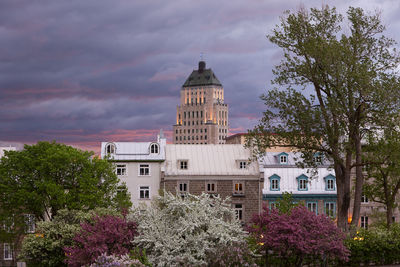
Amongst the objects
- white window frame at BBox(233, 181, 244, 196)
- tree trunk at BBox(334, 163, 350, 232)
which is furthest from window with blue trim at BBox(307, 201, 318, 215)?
tree trunk at BBox(334, 163, 350, 232)

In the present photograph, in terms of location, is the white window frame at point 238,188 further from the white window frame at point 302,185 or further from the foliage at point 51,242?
the foliage at point 51,242

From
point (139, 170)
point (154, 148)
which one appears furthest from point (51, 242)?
point (154, 148)

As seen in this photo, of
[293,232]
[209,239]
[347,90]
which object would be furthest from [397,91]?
[209,239]

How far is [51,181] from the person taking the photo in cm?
5344

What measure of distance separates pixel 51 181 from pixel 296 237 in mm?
31495

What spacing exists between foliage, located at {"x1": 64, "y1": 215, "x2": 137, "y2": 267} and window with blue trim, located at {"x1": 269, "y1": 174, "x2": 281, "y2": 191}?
44.5 meters

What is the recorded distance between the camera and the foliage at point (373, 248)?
31172 millimetres

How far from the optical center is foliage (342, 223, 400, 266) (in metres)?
31.2

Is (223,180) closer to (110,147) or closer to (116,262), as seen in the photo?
(110,147)

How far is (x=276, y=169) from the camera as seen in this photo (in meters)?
72.8

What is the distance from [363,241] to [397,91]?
9.56 m

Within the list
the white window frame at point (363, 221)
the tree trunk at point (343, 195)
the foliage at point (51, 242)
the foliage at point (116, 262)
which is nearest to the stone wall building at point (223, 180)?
the white window frame at point (363, 221)

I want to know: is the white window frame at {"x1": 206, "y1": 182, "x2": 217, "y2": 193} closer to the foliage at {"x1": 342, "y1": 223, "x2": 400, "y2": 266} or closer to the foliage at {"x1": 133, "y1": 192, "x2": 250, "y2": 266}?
the foliage at {"x1": 342, "y1": 223, "x2": 400, "y2": 266}

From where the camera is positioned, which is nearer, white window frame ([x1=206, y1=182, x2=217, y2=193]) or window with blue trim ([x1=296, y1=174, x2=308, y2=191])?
white window frame ([x1=206, y1=182, x2=217, y2=193])
